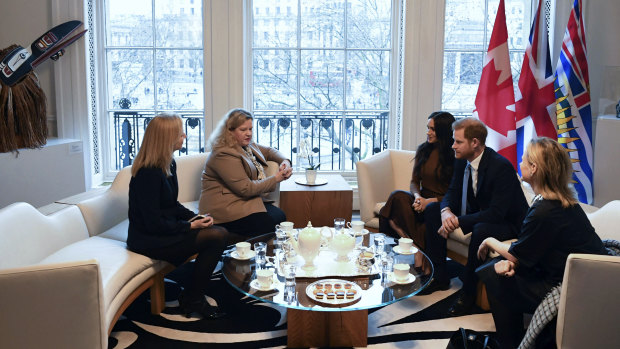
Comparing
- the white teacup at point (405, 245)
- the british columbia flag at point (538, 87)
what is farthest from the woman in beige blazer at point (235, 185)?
the british columbia flag at point (538, 87)

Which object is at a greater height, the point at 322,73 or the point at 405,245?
the point at 322,73

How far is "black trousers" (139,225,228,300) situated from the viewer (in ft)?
9.13

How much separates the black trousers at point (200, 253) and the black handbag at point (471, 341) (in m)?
1.34

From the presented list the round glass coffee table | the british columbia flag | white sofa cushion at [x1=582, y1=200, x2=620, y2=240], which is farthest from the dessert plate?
the british columbia flag

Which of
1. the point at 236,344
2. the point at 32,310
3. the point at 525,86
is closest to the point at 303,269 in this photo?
the point at 236,344

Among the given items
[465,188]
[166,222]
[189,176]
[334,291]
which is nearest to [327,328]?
[334,291]

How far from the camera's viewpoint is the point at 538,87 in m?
4.25

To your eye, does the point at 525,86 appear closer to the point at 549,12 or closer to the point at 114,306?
the point at 549,12

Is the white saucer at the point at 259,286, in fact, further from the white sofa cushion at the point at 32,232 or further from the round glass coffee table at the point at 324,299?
the white sofa cushion at the point at 32,232

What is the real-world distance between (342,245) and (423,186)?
3.96 feet

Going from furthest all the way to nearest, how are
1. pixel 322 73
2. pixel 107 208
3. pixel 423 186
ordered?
1. pixel 322 73
2. pixel 423 186
3. pixel 107 208

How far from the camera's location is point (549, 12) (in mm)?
4664

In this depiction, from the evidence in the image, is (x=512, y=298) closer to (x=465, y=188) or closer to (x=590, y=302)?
(x=590, y=302)

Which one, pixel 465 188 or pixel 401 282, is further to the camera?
pixel 465 188
